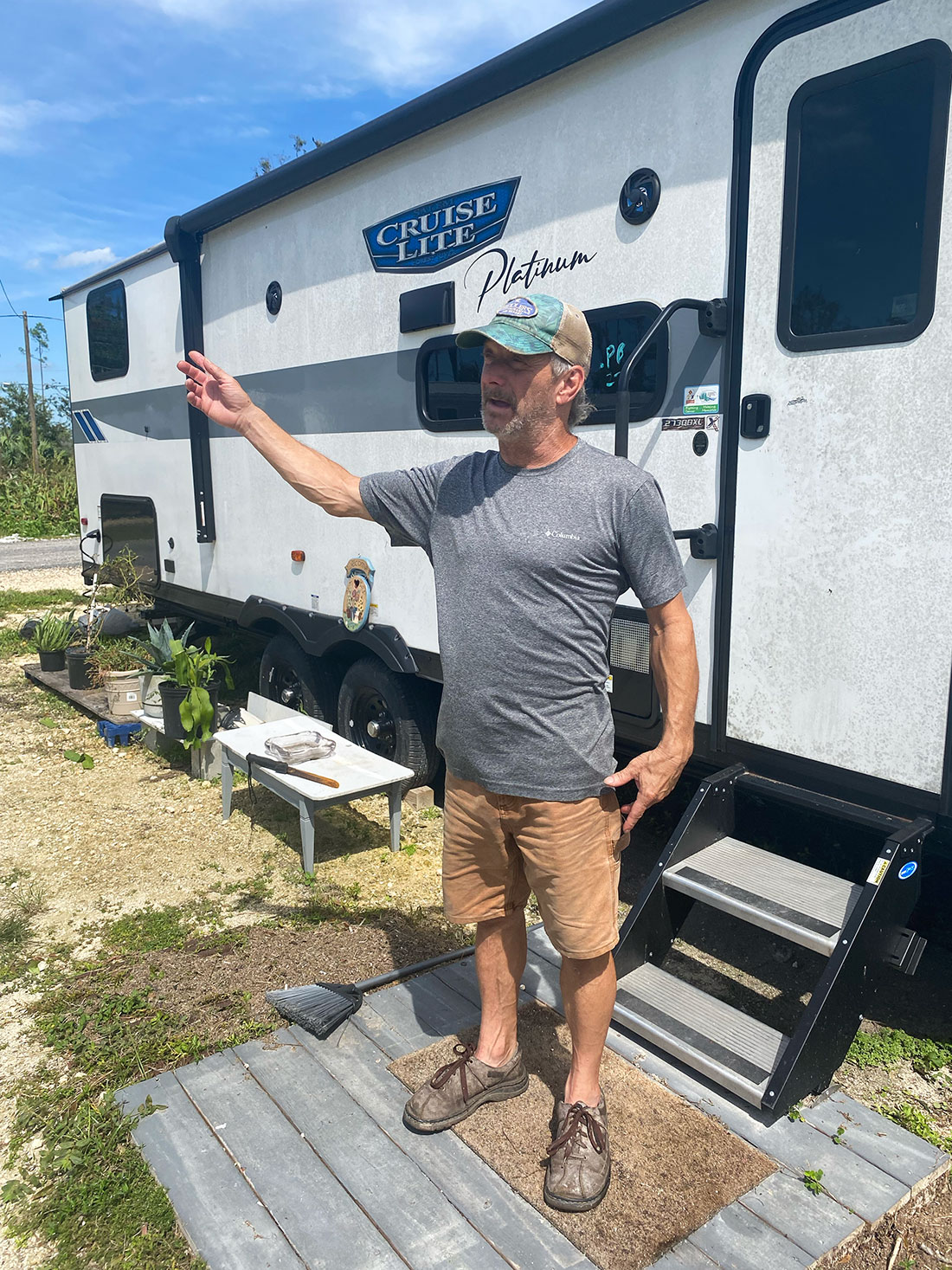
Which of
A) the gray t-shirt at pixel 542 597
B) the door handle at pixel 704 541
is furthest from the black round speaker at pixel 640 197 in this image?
the gray t-shirt at pixel 542 597

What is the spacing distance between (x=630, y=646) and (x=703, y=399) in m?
0.84

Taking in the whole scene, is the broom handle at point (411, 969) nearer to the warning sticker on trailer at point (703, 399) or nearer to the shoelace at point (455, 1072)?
the shoelace at point (455, 1072)

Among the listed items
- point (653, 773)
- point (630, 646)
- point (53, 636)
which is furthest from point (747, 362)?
point (53, 636)

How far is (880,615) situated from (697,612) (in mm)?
588

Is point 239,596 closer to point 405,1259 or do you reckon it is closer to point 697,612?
point 697,612

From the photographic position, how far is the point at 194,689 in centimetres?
505

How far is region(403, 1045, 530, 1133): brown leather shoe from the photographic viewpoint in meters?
2.37

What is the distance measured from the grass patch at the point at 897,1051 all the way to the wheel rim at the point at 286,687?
3335 millimetres

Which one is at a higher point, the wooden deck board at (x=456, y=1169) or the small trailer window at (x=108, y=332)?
the small trailer window at (x=108, y=332)

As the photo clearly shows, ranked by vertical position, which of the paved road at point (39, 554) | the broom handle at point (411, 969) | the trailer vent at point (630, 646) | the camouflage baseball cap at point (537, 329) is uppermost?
the camouflage baseball cap at point (537, 329)

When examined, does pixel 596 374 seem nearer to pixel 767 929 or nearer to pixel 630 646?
pixel 630 646

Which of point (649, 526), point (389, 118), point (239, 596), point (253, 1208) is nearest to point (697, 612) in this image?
point (649, 526)

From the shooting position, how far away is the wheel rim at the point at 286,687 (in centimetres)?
540

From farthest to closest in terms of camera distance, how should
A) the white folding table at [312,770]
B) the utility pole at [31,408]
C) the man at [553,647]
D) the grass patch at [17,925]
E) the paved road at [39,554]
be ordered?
the utility pole at [31,408] → the paved road at [39,554] → the white folding table at [312,770] → the grass patch at [17,925] → the man at [553,647]
